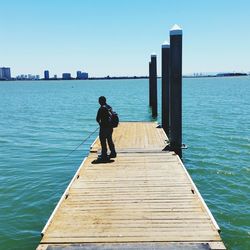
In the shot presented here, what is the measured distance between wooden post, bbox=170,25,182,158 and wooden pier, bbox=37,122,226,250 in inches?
52.1

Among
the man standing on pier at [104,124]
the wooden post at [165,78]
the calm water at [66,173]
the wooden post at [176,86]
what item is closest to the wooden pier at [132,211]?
the man standing on pier at [104,124]

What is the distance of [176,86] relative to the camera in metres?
11.5

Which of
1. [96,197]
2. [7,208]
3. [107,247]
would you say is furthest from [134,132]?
[107,247]

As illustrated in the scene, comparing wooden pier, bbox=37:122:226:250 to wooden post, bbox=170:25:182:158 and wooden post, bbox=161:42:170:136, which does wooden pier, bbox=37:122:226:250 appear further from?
wooden post, bbox=161:42:170:136

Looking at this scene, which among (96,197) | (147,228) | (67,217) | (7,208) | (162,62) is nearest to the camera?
(147,228)

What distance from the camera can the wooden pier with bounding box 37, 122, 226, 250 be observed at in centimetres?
583

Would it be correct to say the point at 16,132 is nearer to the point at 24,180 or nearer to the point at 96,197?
the point at 24,180

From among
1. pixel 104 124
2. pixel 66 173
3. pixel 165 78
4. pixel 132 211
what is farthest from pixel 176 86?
pixel 165 78

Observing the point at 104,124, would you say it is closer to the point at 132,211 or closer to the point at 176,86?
the point at 176,86

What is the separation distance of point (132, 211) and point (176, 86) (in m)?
5.50

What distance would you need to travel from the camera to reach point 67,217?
22.3ft

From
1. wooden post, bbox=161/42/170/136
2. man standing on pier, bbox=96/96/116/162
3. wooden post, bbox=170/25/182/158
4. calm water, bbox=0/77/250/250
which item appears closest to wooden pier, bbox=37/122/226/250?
man standing on pier, bbox=96/96/116/162

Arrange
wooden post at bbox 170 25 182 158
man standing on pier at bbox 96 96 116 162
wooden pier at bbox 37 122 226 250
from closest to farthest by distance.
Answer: wooden pier at bbox 37 122 226 250
man standing on pier at bbox 96 96 116 162
wooden post at bbox 170 25 182 158

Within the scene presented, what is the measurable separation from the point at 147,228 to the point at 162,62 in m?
11.5
